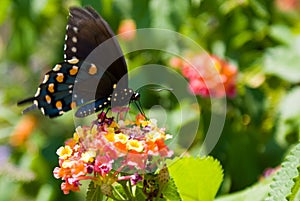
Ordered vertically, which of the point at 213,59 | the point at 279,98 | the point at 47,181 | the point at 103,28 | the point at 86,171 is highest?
the point at 103,28

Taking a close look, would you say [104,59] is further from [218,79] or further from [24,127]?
[24,127]

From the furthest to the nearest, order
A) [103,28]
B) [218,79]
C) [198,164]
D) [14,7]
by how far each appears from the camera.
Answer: [14,7]
[218,79]
[103,28]
[198,164]

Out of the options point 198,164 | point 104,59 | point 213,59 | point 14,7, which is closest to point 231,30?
point 213,59

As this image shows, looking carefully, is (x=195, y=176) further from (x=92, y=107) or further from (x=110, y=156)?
(x=92, y=107)

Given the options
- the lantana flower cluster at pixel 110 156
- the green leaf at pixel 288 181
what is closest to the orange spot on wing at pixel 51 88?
the lantana flower cluster at pixel 110 156

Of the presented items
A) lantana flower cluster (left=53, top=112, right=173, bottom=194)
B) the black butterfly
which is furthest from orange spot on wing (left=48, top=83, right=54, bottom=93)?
lantana flower cluster (left=53, top=112, right=173, bottom=194)

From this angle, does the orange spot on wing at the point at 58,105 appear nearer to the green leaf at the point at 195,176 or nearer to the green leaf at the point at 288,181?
the green leaf at the point at 195,176
